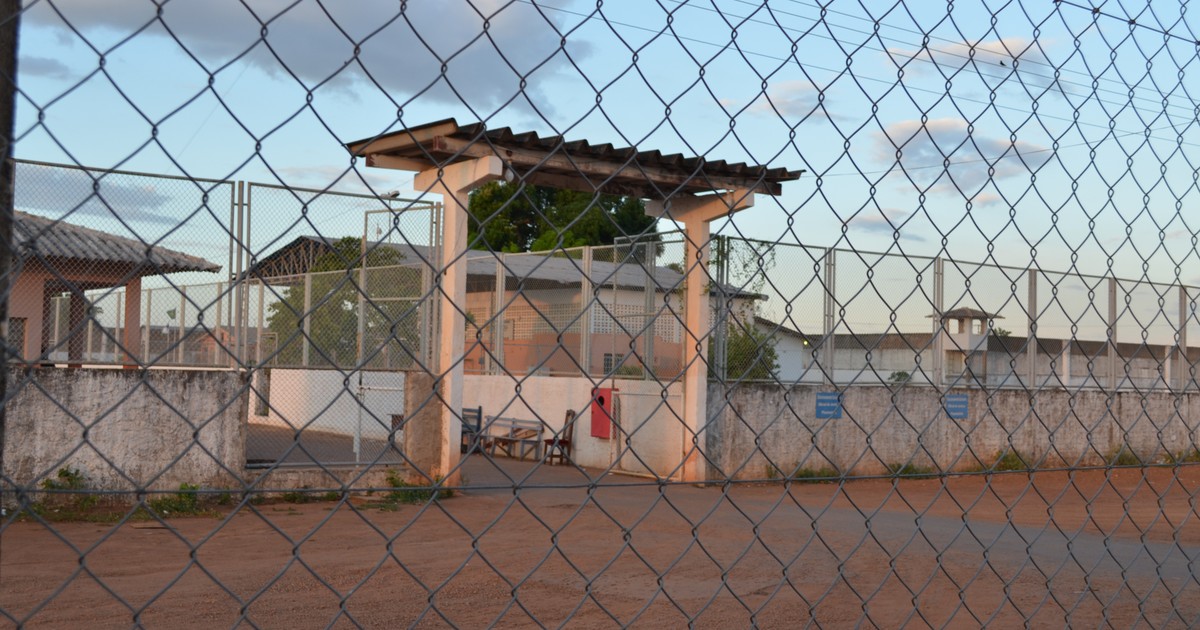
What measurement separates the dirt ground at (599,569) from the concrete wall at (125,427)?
62cm

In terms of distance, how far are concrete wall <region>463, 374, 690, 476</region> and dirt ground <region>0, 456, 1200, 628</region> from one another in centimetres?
226

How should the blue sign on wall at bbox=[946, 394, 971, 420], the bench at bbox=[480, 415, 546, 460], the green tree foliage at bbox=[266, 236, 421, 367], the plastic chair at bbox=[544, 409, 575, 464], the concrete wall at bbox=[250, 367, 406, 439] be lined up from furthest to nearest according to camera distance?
the bench at bbox=[480, 415, 546, 460] → the blue sign on wall at bbox=[946, 394, 971, 420] → the concrete wall at bbox=[250, 367, 406, 439] → the green tree foliage at bbox=[266, 236, 421, 367] → the plastic chair at bbox=[544, 409, 575, 464]

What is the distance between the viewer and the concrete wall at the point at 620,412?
1587 centimetres

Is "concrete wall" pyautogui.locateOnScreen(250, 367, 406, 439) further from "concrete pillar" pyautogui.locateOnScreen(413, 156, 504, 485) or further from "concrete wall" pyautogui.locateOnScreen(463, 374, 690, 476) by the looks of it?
"concrete wall" pyautogui.locateOnScreen(463, 374, 690, 476)

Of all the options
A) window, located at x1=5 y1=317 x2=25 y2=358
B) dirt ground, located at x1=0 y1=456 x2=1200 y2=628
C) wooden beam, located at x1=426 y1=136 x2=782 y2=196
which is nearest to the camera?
wooden beam, located at x1=426 y1=136 x2=782 y2=196

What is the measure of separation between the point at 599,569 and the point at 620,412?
306 inches

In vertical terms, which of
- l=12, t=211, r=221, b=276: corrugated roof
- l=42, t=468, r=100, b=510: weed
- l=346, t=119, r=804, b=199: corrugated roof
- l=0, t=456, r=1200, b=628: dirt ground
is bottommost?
l=0, t=456, r=1200, b=628: dirt ground

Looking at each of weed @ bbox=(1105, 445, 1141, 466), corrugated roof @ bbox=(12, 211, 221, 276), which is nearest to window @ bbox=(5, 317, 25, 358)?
corrugated roof @ bbox=(12, 211, 221, 276)

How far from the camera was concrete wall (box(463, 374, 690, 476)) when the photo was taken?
52.1ft

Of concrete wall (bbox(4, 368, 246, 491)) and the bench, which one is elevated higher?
concrete wall (bbox(4, 368, 246, 491))

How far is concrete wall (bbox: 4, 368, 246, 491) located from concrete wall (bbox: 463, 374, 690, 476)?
401cm

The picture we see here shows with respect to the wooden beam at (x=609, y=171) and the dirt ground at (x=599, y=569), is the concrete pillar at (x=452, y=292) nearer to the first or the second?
the wooden beam at (x=609, y=171)

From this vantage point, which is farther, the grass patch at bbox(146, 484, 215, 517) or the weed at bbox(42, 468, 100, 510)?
the grass patch at bbox(146, 484, 215, 517)

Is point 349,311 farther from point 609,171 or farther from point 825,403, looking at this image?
point 825,403
